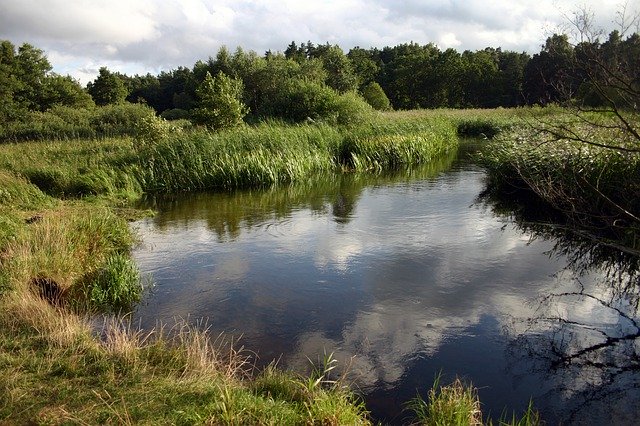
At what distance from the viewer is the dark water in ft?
18.9

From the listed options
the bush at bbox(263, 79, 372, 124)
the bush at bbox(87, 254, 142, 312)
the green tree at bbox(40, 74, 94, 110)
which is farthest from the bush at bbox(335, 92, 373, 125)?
the green tree at bbox(40, 74, 94, 110)

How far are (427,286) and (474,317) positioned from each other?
1245mm

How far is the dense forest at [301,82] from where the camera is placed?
2743 cm

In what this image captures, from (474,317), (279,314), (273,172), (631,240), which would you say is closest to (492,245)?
(631,240)

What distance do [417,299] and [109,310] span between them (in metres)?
4.57

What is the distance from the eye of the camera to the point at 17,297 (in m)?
6.47

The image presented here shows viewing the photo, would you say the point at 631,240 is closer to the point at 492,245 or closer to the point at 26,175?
the point at 492,245

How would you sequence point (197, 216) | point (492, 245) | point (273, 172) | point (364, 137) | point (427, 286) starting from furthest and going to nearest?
1. point (364, 137)
2. point (273, 172)
3. point (197, 216)
4. point (492, 245)
5. point (427, 286)

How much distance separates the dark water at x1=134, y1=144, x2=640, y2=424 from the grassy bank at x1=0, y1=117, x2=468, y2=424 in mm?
655

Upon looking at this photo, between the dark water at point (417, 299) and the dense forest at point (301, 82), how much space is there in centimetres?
401

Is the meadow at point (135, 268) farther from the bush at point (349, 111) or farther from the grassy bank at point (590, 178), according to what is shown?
the bush at point (349, 111)

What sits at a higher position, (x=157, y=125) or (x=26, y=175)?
(x=157, y=125)

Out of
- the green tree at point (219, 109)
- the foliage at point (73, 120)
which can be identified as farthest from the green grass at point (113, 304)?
the foliage at point (73, 120)

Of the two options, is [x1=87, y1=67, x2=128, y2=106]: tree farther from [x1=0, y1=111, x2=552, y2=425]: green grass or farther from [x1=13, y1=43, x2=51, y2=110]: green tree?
[x1=0, y1=111, x2=552, y2=425]: green grass
